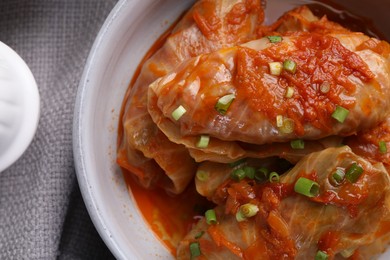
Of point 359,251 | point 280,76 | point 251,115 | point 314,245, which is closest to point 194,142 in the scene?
point 251,115

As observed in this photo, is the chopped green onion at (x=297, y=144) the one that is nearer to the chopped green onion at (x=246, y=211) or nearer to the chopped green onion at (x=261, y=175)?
the chopped green onion at (x=261, y=175)

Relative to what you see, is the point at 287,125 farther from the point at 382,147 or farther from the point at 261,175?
the point at 382,147

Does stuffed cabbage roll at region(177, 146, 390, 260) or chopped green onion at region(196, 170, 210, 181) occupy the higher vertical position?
stuffed cabbage roll at region(177, 146, 390, 260)

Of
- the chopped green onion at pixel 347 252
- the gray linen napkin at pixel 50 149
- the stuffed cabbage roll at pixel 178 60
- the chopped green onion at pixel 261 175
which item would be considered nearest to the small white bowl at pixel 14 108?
the gray linen napkin at pixel 50 149

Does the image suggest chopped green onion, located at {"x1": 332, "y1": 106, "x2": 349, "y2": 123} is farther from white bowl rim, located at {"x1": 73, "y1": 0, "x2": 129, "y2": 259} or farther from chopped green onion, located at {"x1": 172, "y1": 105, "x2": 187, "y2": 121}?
white bowl rim, located at {"x1": 73, "y1": 0, "x2": 129, "y2": 259}

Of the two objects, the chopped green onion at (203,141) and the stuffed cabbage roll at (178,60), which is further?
the stuffed cabbage roll at (178,60)

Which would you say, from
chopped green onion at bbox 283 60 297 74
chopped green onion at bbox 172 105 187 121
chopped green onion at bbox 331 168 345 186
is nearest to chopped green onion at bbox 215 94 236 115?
chopped green onion at bbox 172 105 187 121
